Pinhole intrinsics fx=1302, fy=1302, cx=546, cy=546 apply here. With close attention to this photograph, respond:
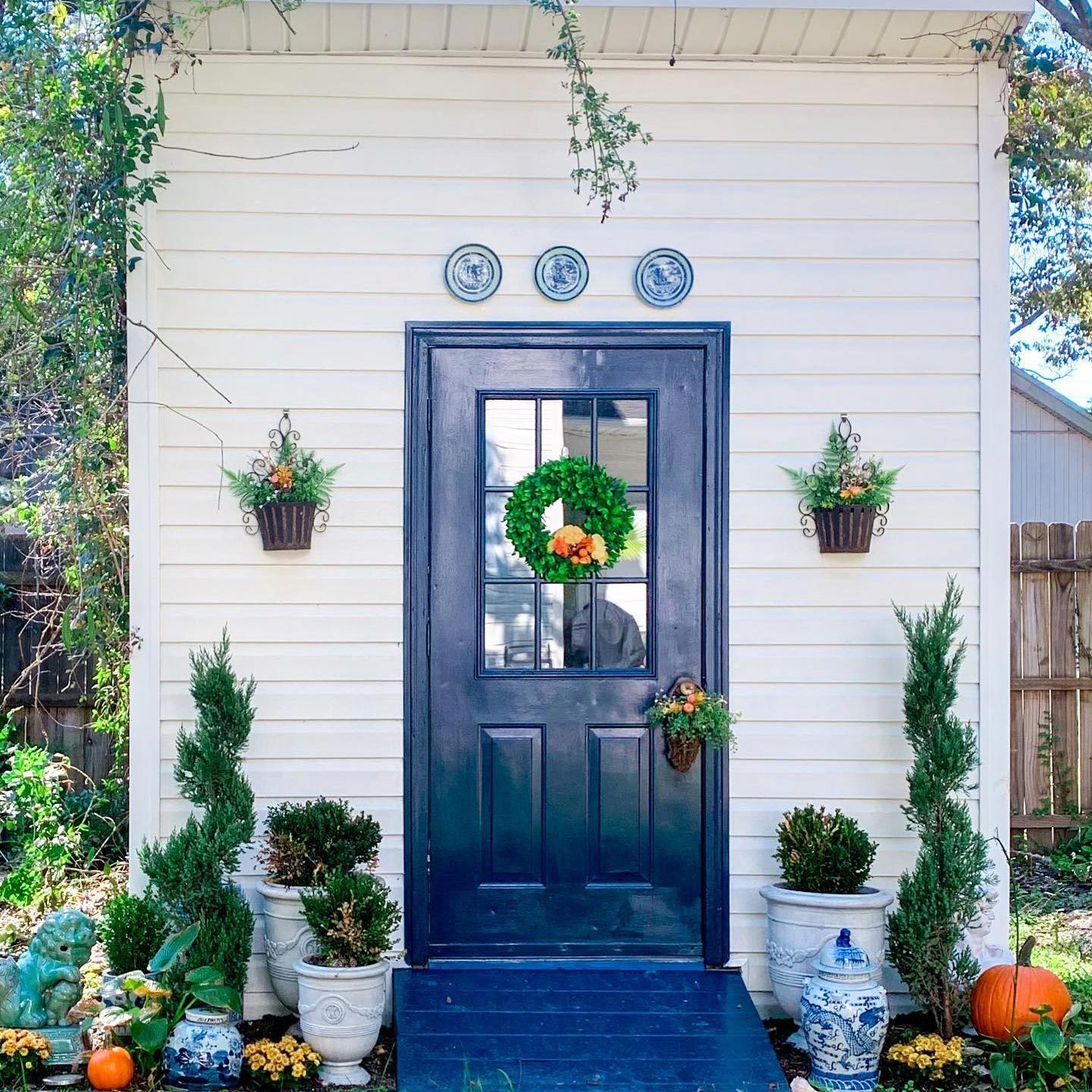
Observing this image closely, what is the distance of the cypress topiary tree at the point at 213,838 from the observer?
4.12 meters

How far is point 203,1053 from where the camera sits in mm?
3836

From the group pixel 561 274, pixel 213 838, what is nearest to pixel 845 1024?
pixel 213 838

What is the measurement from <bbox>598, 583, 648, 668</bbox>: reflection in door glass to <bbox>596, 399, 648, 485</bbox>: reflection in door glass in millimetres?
390

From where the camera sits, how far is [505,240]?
15.0 ft

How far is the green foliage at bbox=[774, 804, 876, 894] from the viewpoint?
4.33m

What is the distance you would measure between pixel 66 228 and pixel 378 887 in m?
2.41

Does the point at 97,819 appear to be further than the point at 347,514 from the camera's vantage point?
Yes

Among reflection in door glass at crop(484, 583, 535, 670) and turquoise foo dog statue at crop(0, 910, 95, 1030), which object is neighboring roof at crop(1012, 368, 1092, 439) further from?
turquoise foo dog statue at crop(0, 910, 95, 1030)

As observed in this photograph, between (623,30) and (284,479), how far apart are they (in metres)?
1.91

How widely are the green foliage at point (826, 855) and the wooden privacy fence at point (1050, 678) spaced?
2614 millimetres

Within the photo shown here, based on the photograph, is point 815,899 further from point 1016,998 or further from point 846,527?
point 846,527

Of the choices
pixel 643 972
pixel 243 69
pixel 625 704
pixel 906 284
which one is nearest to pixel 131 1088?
pixel 643 972

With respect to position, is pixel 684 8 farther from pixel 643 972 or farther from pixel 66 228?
pixel 643 972

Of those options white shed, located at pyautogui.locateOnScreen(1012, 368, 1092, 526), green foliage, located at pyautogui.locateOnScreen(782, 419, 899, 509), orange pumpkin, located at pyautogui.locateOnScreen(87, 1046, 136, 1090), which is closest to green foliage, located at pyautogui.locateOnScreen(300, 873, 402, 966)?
orange pumpkin, located at pyautogui.locateOnScreen(87, 1046, 136, 1090)
